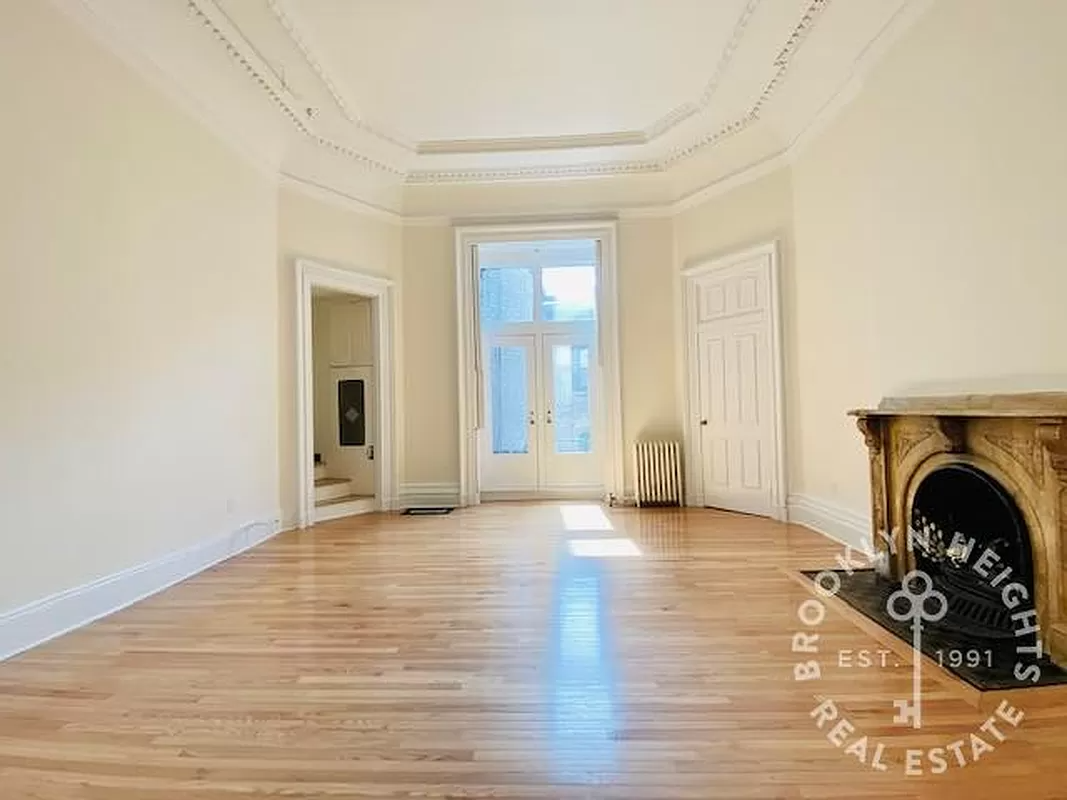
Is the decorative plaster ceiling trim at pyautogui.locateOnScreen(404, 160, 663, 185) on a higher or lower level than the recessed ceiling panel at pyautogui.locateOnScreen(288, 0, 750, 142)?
lower

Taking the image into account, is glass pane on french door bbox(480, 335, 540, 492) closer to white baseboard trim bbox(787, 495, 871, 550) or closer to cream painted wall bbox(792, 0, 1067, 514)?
white baseboard trim bbox(787, 495, 871, 550)

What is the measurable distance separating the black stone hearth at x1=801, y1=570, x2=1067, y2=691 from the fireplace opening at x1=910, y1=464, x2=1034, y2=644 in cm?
4

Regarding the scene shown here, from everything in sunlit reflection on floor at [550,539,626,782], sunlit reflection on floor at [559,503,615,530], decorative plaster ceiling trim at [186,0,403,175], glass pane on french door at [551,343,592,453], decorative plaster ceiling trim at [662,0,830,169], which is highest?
decorative plaster ceiling trim at [662,0,830,169]

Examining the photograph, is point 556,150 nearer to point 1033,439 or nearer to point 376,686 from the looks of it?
point 1033,439

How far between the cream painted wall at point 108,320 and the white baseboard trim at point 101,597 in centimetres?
6

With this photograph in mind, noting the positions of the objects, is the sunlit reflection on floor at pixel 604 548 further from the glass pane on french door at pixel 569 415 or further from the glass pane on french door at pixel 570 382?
the glass pane on french door at pixel 570 382

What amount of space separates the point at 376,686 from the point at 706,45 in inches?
187

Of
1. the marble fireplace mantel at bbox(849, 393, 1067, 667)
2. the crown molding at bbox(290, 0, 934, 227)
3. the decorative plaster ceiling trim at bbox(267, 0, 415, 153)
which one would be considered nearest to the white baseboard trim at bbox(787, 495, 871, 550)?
the marble fireplace mantel at bbox(849, 393, 1067, 667)

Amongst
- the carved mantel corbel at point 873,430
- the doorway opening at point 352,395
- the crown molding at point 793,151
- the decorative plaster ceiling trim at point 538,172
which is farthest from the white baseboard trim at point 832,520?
the doorway opening at point 352,395

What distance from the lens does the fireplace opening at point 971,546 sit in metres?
2.79

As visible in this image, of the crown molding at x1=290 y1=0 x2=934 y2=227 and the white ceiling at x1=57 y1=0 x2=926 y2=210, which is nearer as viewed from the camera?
the crown molding at x1=290 y1=0 x2=934 y2=227

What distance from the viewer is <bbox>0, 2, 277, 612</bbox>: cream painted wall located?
312 cm

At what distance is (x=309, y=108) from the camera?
5539mm

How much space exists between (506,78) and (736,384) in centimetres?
352
